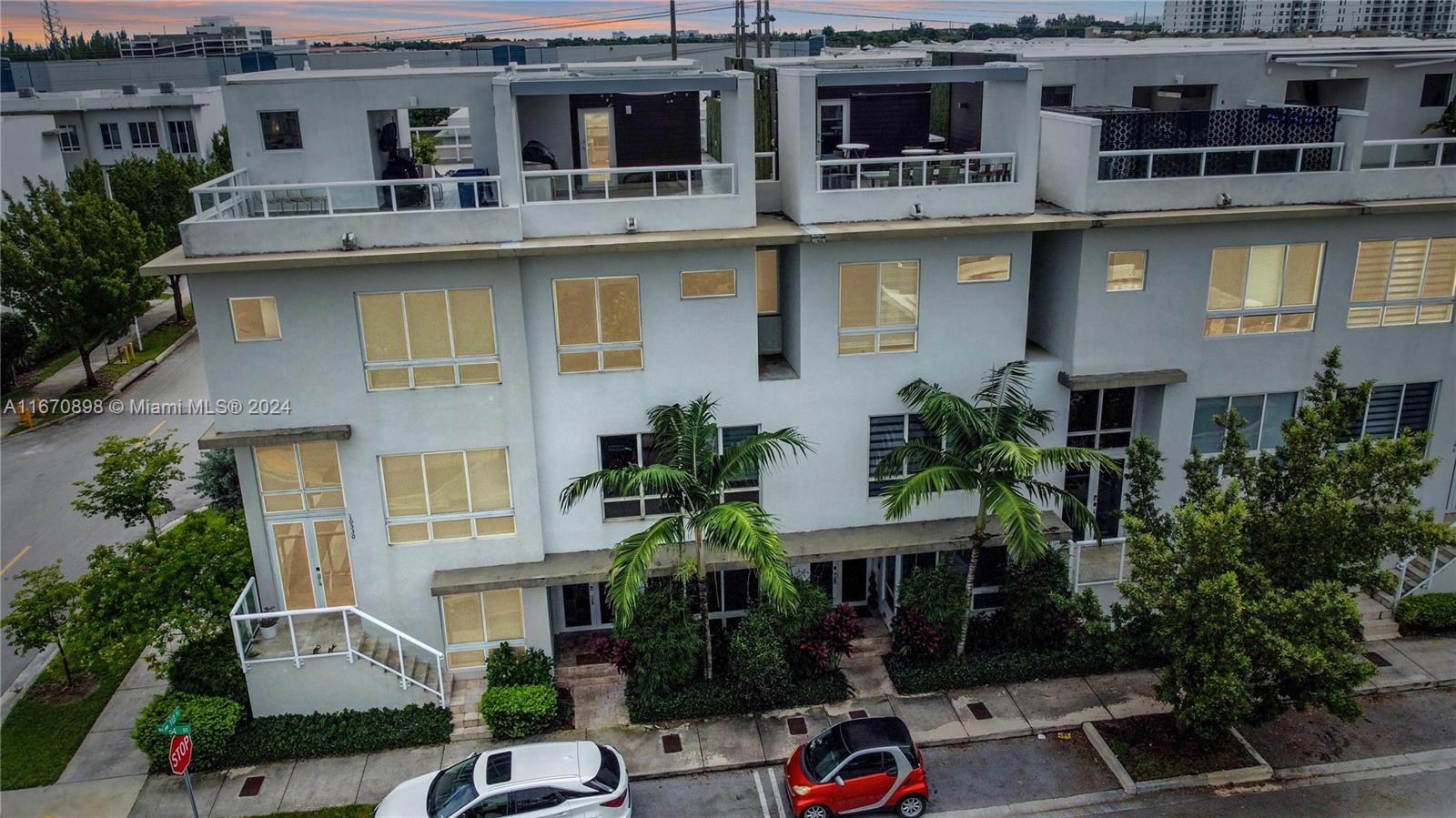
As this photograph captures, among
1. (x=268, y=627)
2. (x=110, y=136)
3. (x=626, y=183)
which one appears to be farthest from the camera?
(x=110, y=136)

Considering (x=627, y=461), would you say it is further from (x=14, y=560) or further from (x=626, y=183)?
(x=14, y=560)

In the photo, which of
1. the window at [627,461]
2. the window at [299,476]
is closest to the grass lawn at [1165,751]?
the window at [627,461]

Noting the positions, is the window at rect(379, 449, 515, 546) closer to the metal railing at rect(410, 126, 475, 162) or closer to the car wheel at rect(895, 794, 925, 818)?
the car wheel at rect(895, 794, 925, 818)

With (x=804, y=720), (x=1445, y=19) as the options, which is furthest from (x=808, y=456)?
(x=1445, y=19)

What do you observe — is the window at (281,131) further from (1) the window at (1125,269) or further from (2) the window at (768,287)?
(1) the window at (1125,269)

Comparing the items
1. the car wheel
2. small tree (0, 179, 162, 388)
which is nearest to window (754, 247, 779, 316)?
the car wheel

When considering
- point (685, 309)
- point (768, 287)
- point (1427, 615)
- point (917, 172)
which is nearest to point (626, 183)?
point (768, 287)
